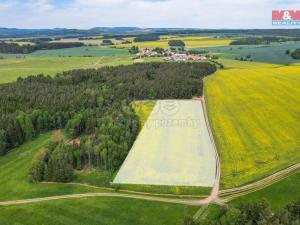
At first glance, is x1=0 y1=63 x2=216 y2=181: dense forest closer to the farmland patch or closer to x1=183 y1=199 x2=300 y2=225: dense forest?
the farmland patch

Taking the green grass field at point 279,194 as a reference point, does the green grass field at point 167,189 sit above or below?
above

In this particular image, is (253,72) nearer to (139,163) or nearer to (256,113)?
(256,113)

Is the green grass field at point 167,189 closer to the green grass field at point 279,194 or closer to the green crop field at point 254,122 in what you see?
the green crop field at point 254,122

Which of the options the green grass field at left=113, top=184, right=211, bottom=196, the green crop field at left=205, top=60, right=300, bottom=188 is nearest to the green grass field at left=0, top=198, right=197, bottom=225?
the green grass field at left=113, top=184, right=211, bottom=196

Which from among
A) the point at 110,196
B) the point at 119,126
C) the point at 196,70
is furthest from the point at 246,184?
the point at 196,70

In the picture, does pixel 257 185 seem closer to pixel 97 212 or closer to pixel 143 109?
pixel 97 212

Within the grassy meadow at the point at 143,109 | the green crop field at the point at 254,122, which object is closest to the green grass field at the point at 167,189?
the green crop field at the point at 254,122
